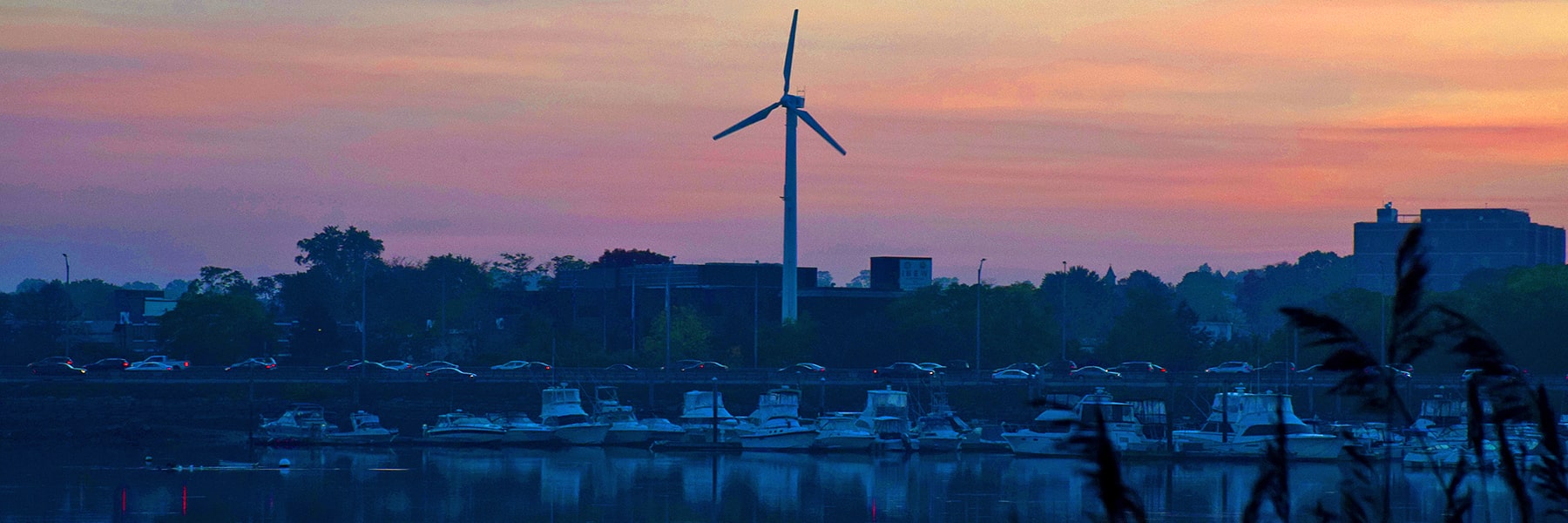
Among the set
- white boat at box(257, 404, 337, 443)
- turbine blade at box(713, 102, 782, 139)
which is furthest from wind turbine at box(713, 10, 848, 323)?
white boat at box(257, 404, 337, 443)

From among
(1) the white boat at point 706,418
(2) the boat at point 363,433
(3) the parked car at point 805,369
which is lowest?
(2) the boat at point 363,433

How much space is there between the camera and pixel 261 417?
99.4 m

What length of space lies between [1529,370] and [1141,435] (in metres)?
41.0

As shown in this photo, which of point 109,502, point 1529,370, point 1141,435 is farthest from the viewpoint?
point 1529,370

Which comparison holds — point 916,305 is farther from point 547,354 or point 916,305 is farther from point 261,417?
point 261,417

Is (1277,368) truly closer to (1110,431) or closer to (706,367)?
(1110,431)

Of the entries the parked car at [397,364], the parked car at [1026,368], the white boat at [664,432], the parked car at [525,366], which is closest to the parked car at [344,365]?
the parked car at [397,364]

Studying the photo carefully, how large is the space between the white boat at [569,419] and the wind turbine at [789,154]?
29.0 m

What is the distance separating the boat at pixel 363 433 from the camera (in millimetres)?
94438

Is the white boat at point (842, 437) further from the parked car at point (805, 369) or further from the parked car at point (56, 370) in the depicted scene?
the parked car at point (56, 370)

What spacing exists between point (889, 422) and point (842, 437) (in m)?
2.83

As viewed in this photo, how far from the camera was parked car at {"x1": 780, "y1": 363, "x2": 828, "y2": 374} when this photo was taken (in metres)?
114

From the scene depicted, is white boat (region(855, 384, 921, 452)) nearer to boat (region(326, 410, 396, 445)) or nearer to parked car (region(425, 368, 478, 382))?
boat (region(326, 410, 396, 445))

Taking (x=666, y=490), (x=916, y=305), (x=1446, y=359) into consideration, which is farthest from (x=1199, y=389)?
(x=666, y=490)
